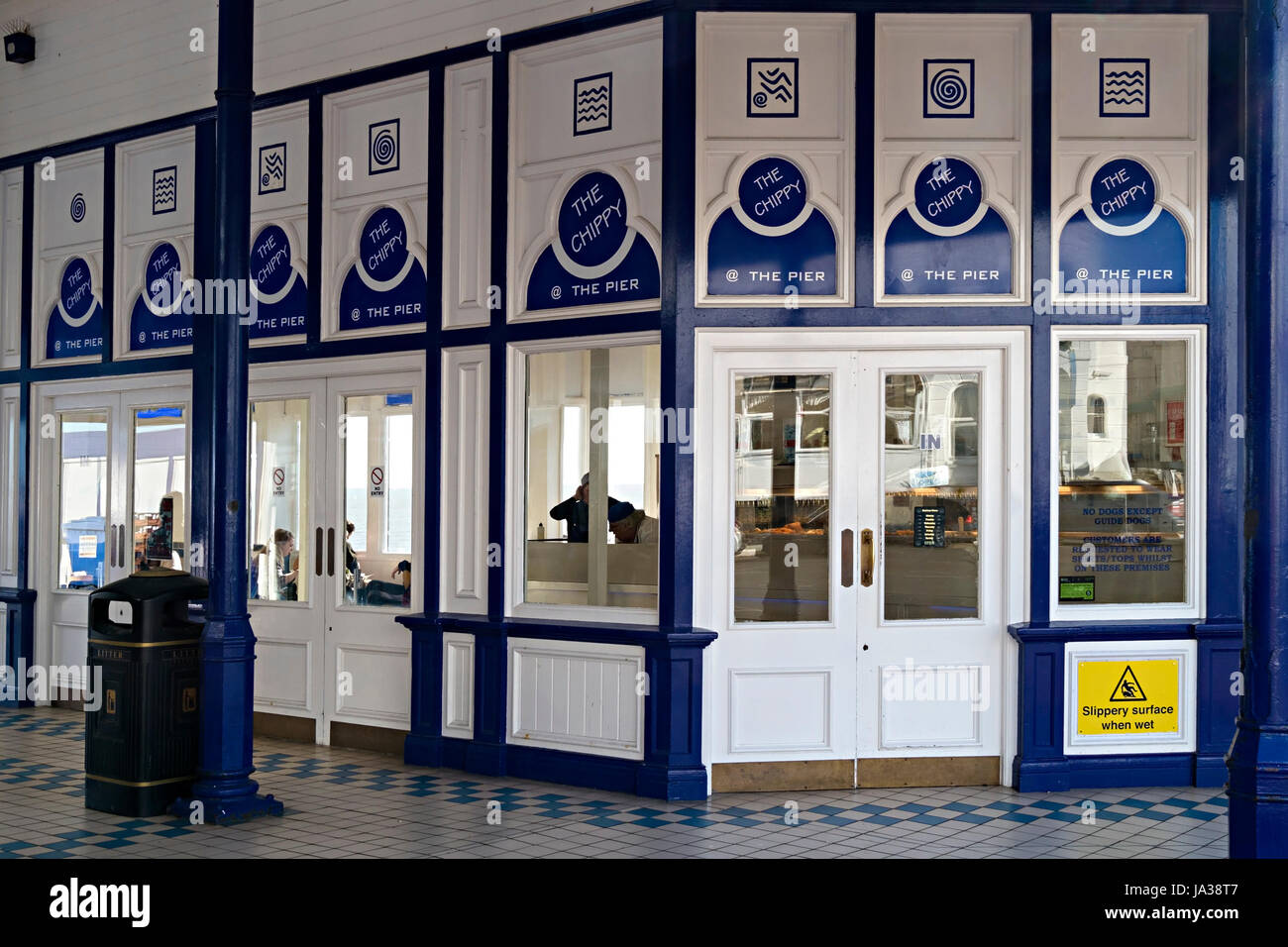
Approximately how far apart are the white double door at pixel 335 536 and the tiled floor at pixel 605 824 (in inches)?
37.1

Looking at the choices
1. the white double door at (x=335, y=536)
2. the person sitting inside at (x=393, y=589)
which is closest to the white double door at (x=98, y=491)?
the white double door at (x=335, y=536)

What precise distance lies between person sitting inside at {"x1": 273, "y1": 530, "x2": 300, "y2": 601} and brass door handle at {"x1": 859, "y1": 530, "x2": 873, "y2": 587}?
12.5 feet

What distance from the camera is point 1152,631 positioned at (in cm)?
679

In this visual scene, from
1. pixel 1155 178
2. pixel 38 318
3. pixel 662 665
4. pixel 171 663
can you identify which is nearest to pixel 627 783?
Result: pixel 662 665

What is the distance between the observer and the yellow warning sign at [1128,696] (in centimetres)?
677

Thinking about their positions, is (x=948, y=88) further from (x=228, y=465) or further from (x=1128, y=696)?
(x=228, y=465)

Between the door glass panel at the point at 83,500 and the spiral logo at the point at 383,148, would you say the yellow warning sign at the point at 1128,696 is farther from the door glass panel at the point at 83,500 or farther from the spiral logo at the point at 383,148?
the door glass panel at the point at 83,500

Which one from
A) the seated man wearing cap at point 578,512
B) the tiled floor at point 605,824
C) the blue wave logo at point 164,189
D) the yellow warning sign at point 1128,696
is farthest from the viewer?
the blue wave logo at point 164,189

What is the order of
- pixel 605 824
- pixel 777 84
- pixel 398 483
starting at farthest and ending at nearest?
pixel 398 483 → pixel 777 84 → pixel 605 824

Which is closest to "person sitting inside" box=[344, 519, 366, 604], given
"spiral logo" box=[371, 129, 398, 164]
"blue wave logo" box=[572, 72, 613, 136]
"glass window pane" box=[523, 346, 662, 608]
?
"glass window pane" box=[523, 346, 662, 608]

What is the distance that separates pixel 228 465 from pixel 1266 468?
457 cm

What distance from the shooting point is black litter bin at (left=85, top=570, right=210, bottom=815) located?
20.4 feet

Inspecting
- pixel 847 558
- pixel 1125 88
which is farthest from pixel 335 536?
pixel 1125 88

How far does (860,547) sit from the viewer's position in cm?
677
